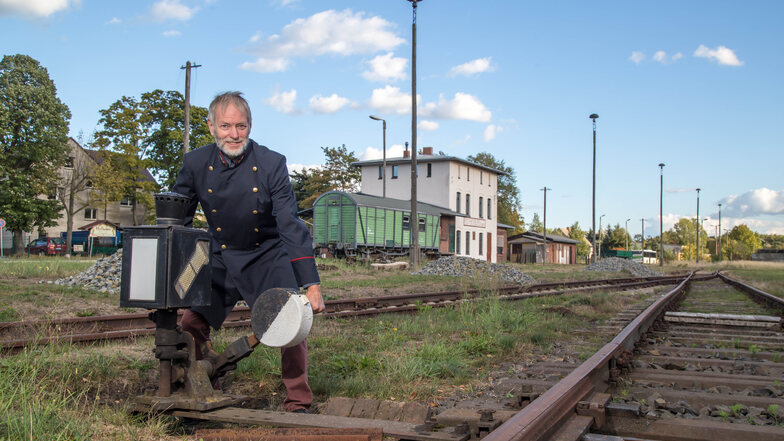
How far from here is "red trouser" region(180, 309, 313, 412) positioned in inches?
134

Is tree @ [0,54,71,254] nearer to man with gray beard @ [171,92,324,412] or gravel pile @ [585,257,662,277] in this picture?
gravel pile @ [585,257,662,277]

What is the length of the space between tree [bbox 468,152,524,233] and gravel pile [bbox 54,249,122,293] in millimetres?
75060

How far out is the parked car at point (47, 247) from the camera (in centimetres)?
4044

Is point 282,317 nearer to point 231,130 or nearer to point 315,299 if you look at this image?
point 315,299

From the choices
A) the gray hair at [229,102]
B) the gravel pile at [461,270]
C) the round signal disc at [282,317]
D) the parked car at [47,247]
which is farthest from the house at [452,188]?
the round signal disc at [282,317]

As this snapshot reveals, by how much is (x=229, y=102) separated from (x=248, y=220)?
2.09ft

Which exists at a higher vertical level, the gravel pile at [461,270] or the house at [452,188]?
the house at [452,188]

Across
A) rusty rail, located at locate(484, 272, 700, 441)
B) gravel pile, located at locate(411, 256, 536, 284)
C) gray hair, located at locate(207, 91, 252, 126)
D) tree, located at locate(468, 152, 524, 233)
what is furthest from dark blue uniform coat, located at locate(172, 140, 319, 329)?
tree, located at locate(468, 152, 524, 233)

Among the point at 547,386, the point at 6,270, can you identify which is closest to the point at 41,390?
the point at 547,386

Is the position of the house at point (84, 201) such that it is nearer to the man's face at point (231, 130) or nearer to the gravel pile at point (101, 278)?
the gravel pile at point (101, 278)

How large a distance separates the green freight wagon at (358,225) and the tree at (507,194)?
5228cm

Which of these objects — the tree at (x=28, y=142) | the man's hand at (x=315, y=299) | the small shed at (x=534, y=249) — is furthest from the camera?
the small shed at (x=534, y=249)

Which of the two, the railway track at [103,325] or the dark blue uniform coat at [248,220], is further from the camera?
the railway track at [103,325]

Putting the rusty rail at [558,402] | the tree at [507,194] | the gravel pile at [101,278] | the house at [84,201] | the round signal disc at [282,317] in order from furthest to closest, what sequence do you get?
the tree at [507,194], the house at [84,201], the gravel pile at [101,278], the round signal disc at [282,317], the rusty rail at [558,402]
